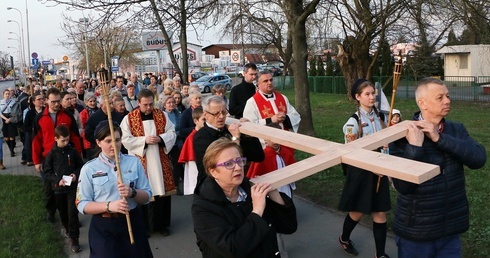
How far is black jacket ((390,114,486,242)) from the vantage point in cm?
335

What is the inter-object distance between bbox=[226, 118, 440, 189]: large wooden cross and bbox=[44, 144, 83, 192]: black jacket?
3791 mm

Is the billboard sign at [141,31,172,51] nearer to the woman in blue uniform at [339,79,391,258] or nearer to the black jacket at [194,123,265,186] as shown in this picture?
the woman in blue uniform at [339,79,391,258]

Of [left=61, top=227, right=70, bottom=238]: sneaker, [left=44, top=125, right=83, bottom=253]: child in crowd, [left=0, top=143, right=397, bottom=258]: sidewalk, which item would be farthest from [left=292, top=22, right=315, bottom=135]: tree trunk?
[left=44, top=125, right=83, bottom=253]: child in crowd

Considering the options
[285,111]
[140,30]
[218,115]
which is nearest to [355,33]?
[140,30]

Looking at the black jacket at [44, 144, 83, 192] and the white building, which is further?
the white building

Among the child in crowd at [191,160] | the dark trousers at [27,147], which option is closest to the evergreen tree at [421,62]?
the dark trousers at [27,147]

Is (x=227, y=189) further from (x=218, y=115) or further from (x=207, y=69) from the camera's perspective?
(x=207, y=69)

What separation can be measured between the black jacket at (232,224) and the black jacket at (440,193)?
0.92 meters

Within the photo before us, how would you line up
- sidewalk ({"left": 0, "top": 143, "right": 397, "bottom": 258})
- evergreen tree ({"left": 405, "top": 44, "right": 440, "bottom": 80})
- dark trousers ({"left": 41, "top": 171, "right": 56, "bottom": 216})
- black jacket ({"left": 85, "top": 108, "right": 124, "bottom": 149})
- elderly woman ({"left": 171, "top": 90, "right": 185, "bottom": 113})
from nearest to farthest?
sidewalk ({"left": 0, "top": 143, "right": 397, "bottom": 258}) → dark trousers ({"left": 41, "top": 171, "right": 56, "bottom": 216}) → black jacket ({"left": 85, "top": 108, "right": 124, "bottom": 149}) → elderly woman ({"left": 171, "top": 90, "right": 185, "bottom": 113}) → evergreen tree ({"left": 405, "top": 44, "right": 440, "bottom": 80})

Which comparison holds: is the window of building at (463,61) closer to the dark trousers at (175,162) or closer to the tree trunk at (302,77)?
the tree trunk at (302,77)

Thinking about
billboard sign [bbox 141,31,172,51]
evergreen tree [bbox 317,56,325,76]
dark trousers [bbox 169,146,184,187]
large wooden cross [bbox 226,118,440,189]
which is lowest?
dark trousers [bbox 169,146,184,187]

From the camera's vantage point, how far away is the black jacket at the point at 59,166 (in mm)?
6371

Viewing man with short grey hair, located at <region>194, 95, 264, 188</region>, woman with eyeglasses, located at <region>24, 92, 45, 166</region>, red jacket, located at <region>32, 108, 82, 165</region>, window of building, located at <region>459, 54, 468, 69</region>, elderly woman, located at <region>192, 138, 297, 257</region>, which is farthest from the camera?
window of building, located at <region>459, 54, 468, 69</region>

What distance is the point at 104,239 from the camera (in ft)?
13.5
